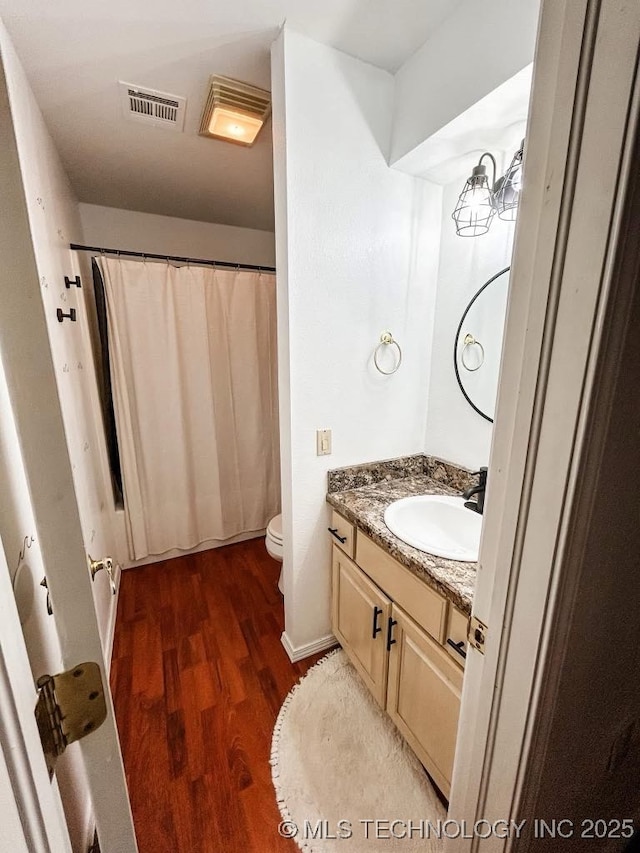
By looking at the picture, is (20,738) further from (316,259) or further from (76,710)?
(316,259)

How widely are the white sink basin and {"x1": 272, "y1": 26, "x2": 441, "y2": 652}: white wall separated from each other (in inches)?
12.5

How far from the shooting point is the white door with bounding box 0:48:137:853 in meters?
0.32

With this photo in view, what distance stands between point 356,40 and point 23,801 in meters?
1.87

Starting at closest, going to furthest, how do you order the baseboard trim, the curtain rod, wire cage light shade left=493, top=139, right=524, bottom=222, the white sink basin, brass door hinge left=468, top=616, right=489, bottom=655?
brass door hinge left=468, top=616, right=489, bottom=655 → wire cage light shade left=493, top=139, right=524, bottom=222 → the white sink basin → the baseboard trim → the curtain rod

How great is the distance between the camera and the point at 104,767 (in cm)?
45

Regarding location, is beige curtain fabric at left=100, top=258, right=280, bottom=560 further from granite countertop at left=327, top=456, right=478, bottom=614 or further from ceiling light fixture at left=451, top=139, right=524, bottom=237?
ceiling light fixture at left=451, top=139, right=524, bottom=237

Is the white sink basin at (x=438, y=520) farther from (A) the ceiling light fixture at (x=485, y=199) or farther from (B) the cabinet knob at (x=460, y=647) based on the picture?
(A) the ceiling light fixture at (x=485, y=199)

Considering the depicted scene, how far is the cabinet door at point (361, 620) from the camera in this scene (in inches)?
47.9

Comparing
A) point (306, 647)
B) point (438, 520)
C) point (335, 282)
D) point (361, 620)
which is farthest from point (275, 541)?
point (335, 282)

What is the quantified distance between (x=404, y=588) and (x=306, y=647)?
80 centimetres

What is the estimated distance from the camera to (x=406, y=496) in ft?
4.73

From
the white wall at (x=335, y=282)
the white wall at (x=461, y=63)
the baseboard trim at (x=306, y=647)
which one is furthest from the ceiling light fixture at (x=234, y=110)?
the baseboard trim at (x=306, y=647)

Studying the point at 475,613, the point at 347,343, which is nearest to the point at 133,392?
the point at 347,343

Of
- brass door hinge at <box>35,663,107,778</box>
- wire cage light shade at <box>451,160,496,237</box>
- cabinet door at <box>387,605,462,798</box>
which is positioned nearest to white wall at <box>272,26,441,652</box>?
wire cage light shade at <box>451,160,496,237</box>
